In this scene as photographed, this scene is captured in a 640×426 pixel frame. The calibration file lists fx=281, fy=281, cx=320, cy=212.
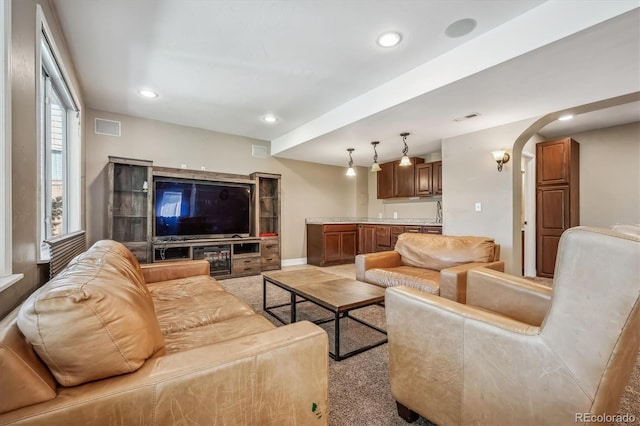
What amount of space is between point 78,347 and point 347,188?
6.33m

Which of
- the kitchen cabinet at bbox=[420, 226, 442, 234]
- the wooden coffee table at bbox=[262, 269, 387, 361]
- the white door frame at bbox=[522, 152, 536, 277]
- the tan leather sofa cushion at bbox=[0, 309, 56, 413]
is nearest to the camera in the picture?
the tan leather sofa cushion at bbox=[0, 309, 56, 413]

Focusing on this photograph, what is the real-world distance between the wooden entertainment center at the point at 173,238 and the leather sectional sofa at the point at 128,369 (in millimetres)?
3224

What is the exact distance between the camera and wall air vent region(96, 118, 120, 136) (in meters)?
3.96

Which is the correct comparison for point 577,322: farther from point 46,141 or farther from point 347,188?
point 347,188

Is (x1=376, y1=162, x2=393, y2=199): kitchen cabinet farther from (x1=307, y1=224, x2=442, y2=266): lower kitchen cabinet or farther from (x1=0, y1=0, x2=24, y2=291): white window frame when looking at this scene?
(x1=0, y1=0, x2=24, y2=291): white window frame

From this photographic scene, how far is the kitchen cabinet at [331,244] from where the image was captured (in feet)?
18.5

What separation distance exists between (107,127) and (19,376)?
4365 mm

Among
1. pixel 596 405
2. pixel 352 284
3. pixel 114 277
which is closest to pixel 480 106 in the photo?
pixel 352 284

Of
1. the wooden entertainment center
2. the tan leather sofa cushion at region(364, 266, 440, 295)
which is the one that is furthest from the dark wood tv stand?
the tan leather sofa cushion at region(364, 266, 440, 295)

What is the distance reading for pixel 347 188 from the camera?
6879 mm

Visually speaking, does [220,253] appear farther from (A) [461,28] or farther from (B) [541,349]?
(B) [541,349]

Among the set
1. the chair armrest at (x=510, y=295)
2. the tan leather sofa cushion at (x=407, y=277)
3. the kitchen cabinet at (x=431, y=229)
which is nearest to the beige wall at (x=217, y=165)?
the kitchen cabinet at (x=431, y=229)

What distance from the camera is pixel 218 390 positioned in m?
0.88

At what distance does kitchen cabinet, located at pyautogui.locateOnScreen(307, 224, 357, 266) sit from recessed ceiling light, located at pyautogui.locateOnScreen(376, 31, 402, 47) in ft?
A: 12.1
